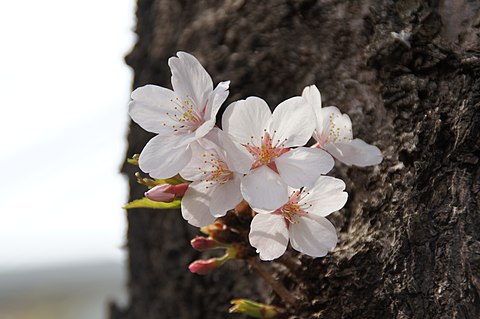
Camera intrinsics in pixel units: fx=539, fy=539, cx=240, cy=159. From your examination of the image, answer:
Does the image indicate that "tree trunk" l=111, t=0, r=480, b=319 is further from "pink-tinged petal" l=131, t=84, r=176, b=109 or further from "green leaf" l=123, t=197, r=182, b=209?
"pink-tinged petal" l=131, t=84, r=176, b=109

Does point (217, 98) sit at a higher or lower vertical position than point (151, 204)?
higher

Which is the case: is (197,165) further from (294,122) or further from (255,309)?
(255,309)

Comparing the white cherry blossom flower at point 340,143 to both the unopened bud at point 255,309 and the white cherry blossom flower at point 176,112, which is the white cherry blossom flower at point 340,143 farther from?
the unopened bud at point 255,309

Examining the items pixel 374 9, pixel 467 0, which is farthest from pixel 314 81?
pixel 467 0

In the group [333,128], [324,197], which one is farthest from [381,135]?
[324,197]

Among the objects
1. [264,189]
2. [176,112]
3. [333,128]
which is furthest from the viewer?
[333,128]

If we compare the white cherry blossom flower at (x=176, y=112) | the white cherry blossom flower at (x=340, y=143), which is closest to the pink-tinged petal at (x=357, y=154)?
the white cherry blossom flower at (x=340, y=143)

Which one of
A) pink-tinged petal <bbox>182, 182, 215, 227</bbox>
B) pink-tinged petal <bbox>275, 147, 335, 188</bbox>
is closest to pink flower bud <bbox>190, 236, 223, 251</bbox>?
pink-tinged petal <bbox>182, 182, 215, 227</bbox>

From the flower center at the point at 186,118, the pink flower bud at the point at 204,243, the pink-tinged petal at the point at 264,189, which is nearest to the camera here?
the pink-tinged petal at the point at 264,189
